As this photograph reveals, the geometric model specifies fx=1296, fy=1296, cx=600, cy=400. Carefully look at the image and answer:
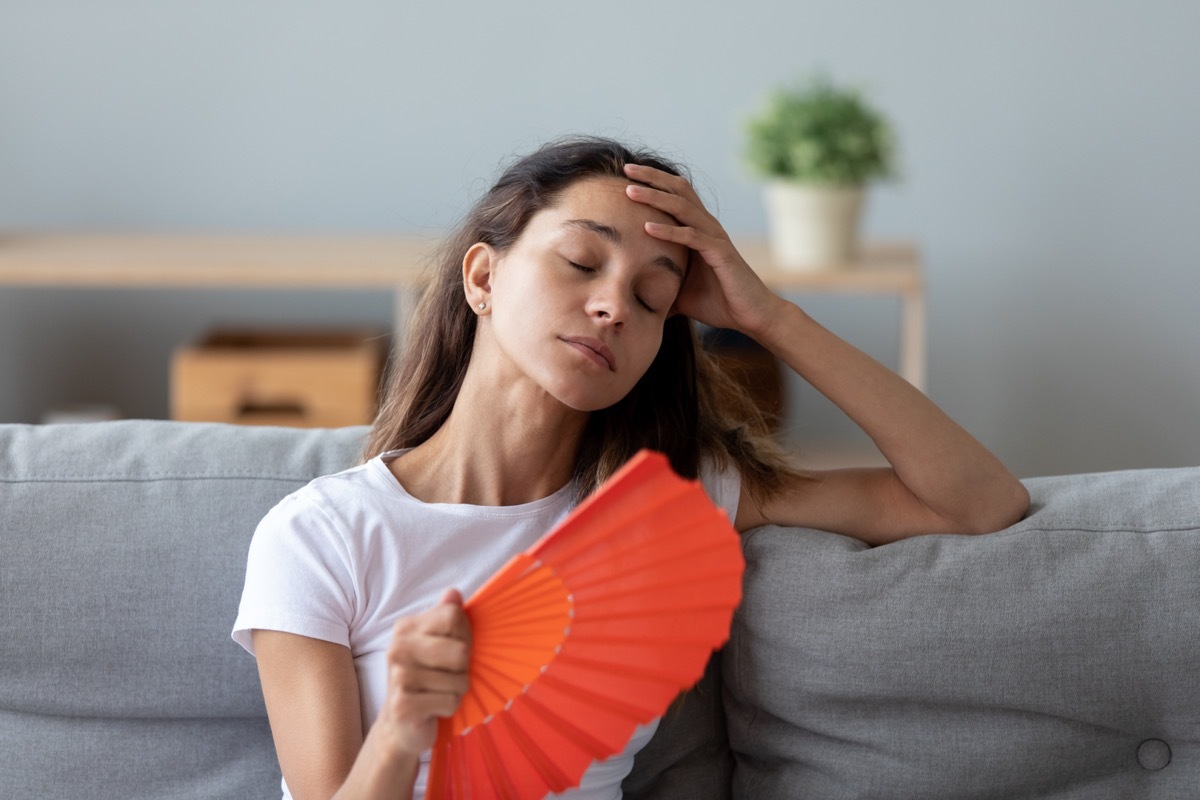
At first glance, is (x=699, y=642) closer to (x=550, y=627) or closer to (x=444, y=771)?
(x=550, y=627)

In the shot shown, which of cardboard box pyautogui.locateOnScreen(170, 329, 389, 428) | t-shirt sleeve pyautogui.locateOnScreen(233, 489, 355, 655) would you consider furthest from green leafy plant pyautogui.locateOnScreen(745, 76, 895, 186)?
t-shirt sleeve pyautogui.locateOnScreen(233, 489, 355, 655)

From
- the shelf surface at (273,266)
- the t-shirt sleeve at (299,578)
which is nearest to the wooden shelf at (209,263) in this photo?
the shelf surface at (273,266)

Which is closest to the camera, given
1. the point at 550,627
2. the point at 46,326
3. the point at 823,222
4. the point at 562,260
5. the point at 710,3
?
the point at 550,627

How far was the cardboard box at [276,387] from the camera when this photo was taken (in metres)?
2.97

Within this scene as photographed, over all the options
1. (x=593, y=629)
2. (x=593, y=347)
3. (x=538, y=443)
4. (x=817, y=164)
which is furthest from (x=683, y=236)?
(x=817, y=164)

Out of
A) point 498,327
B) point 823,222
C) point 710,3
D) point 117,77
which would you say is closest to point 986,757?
point 498,327

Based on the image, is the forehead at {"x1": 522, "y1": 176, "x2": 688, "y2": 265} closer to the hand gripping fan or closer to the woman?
the woman

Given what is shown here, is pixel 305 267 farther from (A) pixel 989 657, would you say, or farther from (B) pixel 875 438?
(A) pixel 989 657

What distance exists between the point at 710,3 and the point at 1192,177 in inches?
51.6

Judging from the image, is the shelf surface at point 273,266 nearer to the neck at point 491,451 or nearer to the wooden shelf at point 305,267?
the wooden shelf at point 305,267

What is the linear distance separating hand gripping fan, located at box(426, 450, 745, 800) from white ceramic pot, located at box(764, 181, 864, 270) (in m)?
1.91

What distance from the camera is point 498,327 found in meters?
1.25

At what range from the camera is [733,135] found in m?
3.35

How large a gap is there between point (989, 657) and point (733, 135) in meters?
2.28
